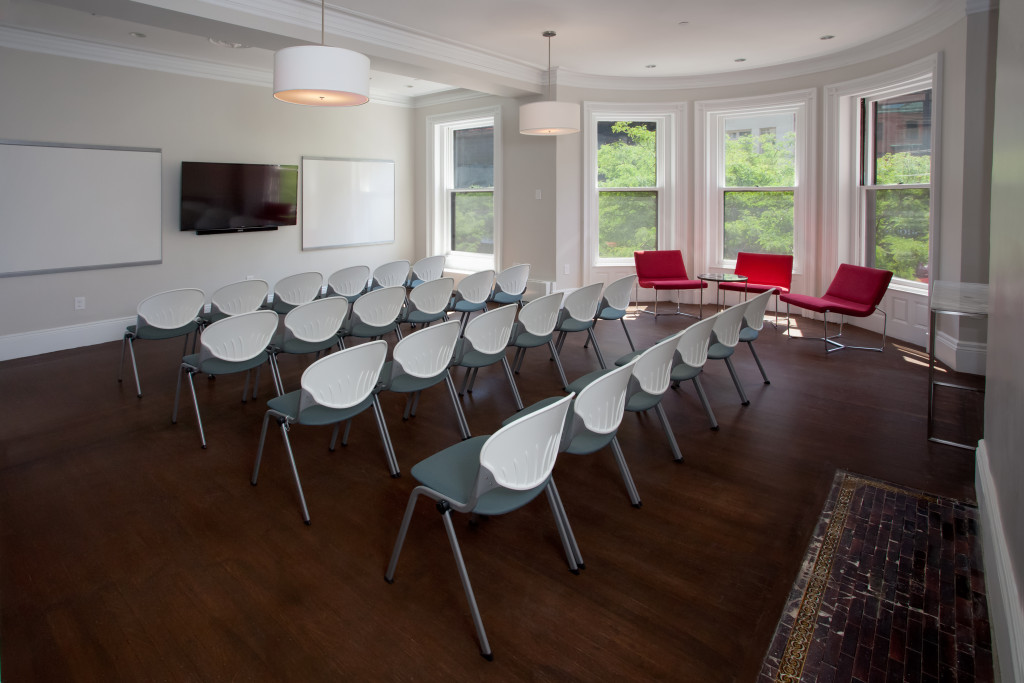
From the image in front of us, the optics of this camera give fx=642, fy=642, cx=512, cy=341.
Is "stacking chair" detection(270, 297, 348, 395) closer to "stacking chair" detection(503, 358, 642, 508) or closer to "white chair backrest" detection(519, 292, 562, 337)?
"white chair backrest" detection(519, 292, 562, 337)

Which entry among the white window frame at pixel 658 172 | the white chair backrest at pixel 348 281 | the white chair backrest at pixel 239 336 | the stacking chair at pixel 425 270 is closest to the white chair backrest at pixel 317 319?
the white chair backrest at pixel 239 336

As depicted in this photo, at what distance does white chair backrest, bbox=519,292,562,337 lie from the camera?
4587 mm

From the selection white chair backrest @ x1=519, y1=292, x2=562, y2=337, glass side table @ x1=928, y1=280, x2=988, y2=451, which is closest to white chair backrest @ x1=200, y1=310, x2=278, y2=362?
white chair backrest @ x1=519, y1=292, x2=562, y2=337

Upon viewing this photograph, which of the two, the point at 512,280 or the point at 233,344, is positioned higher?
the point at 512,280

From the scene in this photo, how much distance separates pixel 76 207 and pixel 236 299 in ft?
8.56

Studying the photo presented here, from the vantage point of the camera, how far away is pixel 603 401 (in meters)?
2.79

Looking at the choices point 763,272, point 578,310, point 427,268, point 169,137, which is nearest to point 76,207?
point 169,137

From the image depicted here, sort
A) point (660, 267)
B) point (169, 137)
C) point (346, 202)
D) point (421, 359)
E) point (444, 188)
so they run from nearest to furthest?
point (421, 359), point (169, 137), point (660, 267), point (346, 202), point (444, 188)

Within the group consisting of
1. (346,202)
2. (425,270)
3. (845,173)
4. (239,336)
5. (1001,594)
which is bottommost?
(1001,594)

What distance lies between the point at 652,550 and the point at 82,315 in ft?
21.4

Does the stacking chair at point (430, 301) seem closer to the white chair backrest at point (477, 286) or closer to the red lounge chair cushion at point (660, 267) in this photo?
the white chair backrest at point (477, 286)

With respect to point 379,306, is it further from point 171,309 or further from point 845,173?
point 845,173

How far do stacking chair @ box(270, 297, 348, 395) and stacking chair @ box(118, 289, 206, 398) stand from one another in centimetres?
89

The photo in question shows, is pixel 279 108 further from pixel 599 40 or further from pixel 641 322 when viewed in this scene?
pixel 641 322
